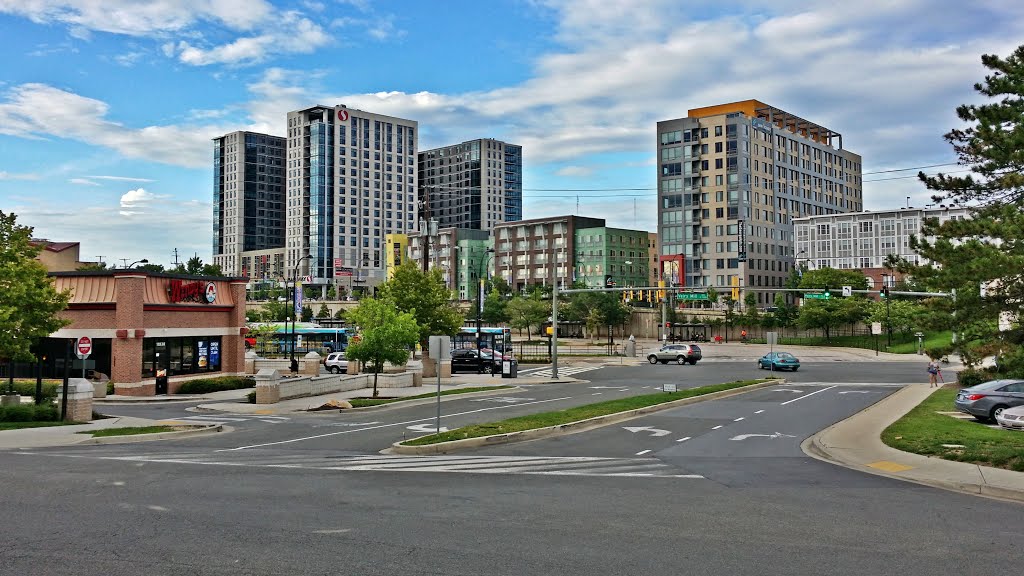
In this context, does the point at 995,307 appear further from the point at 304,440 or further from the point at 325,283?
the point at 325,283

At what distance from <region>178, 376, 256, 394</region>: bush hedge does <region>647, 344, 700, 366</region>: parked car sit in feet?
122

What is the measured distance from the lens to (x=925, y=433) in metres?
21.5

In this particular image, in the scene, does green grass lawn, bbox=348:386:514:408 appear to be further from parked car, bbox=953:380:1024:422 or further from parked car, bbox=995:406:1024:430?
parked car, bbox=995:406:1024:430

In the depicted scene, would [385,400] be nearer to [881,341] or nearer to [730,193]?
[881,341]

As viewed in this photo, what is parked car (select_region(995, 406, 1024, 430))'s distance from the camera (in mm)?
23156

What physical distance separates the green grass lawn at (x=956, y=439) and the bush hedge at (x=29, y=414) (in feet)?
87.6

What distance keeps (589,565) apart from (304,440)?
51.5 ft

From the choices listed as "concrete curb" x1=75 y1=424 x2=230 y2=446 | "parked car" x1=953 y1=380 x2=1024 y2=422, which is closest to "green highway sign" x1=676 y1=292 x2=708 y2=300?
"parked car" x1=953 y1=380 x2=1024 y2=422

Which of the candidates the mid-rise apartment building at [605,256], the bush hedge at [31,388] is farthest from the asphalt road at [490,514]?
the mid-rise apartment building at [605,256]

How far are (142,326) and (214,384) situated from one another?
15.4ft

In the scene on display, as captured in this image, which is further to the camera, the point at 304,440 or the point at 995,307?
the point at 995,307

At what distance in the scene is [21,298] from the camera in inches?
1135

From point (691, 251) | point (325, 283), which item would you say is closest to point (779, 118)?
point (691, 251)

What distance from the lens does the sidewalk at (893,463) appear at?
14.5m
